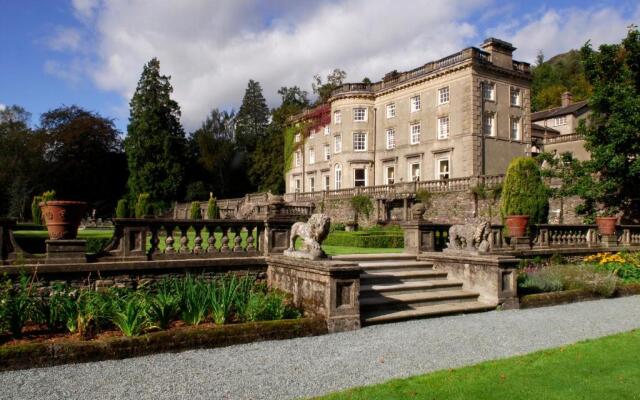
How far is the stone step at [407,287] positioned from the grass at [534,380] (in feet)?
11.5

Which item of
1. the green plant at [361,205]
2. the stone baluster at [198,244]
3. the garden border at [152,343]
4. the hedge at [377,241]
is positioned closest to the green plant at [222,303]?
the garden border at [152,343]

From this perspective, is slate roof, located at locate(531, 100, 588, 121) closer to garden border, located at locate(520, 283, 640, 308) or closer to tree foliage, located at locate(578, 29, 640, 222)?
tree foliage, located at locate(578, 29, 640, 222)

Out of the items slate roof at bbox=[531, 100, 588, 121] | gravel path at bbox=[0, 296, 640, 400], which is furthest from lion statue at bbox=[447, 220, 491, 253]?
slate roof at bbox=[531, 100, 588, 121]

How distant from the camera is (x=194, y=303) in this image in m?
7.68

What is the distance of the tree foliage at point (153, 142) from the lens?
2009 inches

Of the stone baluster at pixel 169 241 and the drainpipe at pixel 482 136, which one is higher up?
the drainpipe at pixel 482 136

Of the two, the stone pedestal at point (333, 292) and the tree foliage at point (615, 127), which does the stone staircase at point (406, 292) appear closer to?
the stone pedestal at point (333, 292)

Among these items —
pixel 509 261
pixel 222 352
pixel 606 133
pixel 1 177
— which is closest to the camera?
pixel 222 352

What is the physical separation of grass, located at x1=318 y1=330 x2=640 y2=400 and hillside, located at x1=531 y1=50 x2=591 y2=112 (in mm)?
58915

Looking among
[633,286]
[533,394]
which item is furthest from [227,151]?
[533,394]

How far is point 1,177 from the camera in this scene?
169 ft

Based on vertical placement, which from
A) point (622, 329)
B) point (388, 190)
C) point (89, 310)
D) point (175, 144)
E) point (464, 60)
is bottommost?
point (622, 329)

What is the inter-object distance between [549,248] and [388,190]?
2236 centimetres

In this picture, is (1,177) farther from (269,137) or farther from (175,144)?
(269,137)
